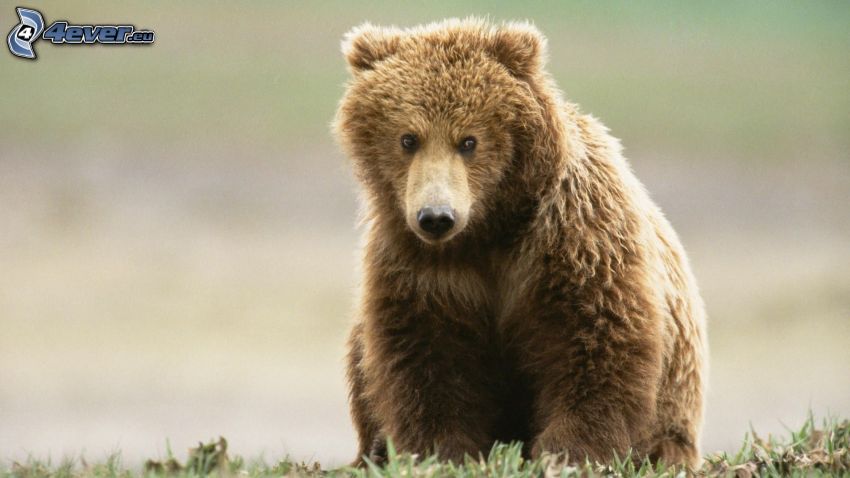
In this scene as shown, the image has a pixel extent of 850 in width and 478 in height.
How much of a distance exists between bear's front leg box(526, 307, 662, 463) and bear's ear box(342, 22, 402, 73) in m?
1.45

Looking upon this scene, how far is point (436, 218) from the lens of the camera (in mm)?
5688

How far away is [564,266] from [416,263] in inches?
27.8

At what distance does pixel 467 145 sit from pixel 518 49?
55cm

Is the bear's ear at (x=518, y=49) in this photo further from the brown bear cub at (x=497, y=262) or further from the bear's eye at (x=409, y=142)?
the bear's eye at (x=409, y=142)

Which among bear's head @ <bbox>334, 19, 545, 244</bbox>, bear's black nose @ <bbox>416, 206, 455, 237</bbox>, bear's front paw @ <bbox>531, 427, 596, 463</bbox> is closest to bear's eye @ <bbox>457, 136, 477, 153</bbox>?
bear's head @ <bbox>334, 19, 545, 244</bbox>

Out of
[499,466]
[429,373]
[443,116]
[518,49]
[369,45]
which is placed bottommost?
[499,466]

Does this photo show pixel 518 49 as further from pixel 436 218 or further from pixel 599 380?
pixel 599 380

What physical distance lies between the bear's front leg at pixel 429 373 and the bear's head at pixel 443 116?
459mm

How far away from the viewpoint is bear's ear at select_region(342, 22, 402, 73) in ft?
20.6

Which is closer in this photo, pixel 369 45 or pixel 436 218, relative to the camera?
pixel 436 218

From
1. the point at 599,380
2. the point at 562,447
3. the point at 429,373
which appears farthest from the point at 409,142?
the point at 562,447

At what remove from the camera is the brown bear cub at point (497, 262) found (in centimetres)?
600

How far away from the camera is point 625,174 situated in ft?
21.4

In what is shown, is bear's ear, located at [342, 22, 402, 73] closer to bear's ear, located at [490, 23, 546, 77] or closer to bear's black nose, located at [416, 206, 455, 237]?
bear's ear, located at [490, 23, 546, 77]
